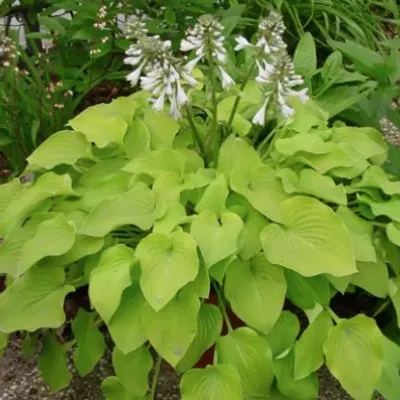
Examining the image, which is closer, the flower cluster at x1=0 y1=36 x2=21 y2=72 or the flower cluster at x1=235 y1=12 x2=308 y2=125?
the flower cluster at x1=235 y1=12 x2=308 y2=125

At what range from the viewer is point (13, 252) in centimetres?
191

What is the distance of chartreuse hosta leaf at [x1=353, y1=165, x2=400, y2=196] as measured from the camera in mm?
1959

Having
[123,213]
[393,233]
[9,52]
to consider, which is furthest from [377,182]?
[9,52]

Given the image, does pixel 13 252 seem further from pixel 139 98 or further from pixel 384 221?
pixel 384 221

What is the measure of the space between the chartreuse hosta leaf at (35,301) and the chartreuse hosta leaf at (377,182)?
78 cm

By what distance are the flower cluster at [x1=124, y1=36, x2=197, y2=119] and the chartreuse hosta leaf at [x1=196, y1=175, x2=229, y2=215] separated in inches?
8.6

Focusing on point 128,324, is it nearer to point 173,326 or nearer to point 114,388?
point 173,326

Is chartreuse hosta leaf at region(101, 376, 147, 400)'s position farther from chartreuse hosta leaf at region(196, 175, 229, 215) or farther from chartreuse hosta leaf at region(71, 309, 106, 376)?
chartreuse hosta leaf at region(196, 175, 229, 215)

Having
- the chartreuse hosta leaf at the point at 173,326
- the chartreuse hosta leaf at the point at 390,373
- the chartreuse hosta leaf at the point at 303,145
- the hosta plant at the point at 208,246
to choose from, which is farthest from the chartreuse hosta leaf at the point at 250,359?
the chartreuse hosta leaf at the point at 303,145

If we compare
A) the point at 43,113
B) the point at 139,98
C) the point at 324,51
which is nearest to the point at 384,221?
the point at 139,98

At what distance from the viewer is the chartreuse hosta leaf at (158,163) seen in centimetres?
194

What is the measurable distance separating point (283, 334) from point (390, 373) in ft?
0.86

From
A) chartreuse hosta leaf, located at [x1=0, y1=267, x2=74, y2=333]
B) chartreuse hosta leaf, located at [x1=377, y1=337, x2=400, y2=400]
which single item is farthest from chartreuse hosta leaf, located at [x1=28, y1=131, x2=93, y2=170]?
chartreuse hosta leaf, located at [x1=377, y1=337, x2=400, y2=400]

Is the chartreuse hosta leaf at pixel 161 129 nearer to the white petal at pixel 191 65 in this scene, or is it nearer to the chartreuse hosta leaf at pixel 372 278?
the white petal at pixel 191 65
